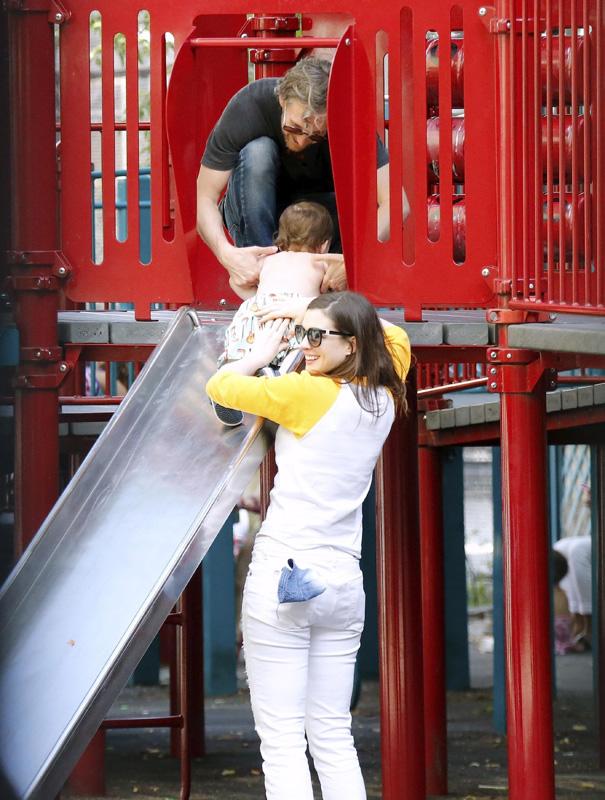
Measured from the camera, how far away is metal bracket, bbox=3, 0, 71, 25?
6006 mm

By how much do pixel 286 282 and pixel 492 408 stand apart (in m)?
3.91

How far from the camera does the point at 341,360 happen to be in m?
4.50

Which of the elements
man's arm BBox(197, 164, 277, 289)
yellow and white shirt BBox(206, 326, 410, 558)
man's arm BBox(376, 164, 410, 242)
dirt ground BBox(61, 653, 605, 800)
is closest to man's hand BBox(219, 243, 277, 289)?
man's arm BBox(197, 164, 277, 289)

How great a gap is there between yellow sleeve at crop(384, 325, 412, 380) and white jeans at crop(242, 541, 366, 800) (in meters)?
0.62

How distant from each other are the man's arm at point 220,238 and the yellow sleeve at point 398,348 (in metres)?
1.06

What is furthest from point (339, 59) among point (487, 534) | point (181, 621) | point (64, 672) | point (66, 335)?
point (487, 534)

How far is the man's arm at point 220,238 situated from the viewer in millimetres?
5719

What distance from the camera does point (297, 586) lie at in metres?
4.22

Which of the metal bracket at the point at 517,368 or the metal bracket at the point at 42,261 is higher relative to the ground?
the metal bracket at the point at 42,261

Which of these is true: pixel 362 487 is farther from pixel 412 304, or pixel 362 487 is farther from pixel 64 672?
pixel 412 304

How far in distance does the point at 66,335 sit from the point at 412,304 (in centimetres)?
136

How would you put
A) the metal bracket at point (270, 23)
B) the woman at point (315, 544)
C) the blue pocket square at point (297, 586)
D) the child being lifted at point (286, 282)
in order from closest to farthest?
the blue pocket square at point (297, 586)
the woman at point (315, 544)
the child being lifted at point (286, 282)
the metal bracket at point (270, 23)

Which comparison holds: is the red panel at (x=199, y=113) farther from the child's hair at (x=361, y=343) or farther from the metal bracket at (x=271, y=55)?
the child's hair at (x=361, y=343)

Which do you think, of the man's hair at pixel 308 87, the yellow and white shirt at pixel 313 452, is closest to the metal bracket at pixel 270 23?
the man's hair at pixel 308 87
